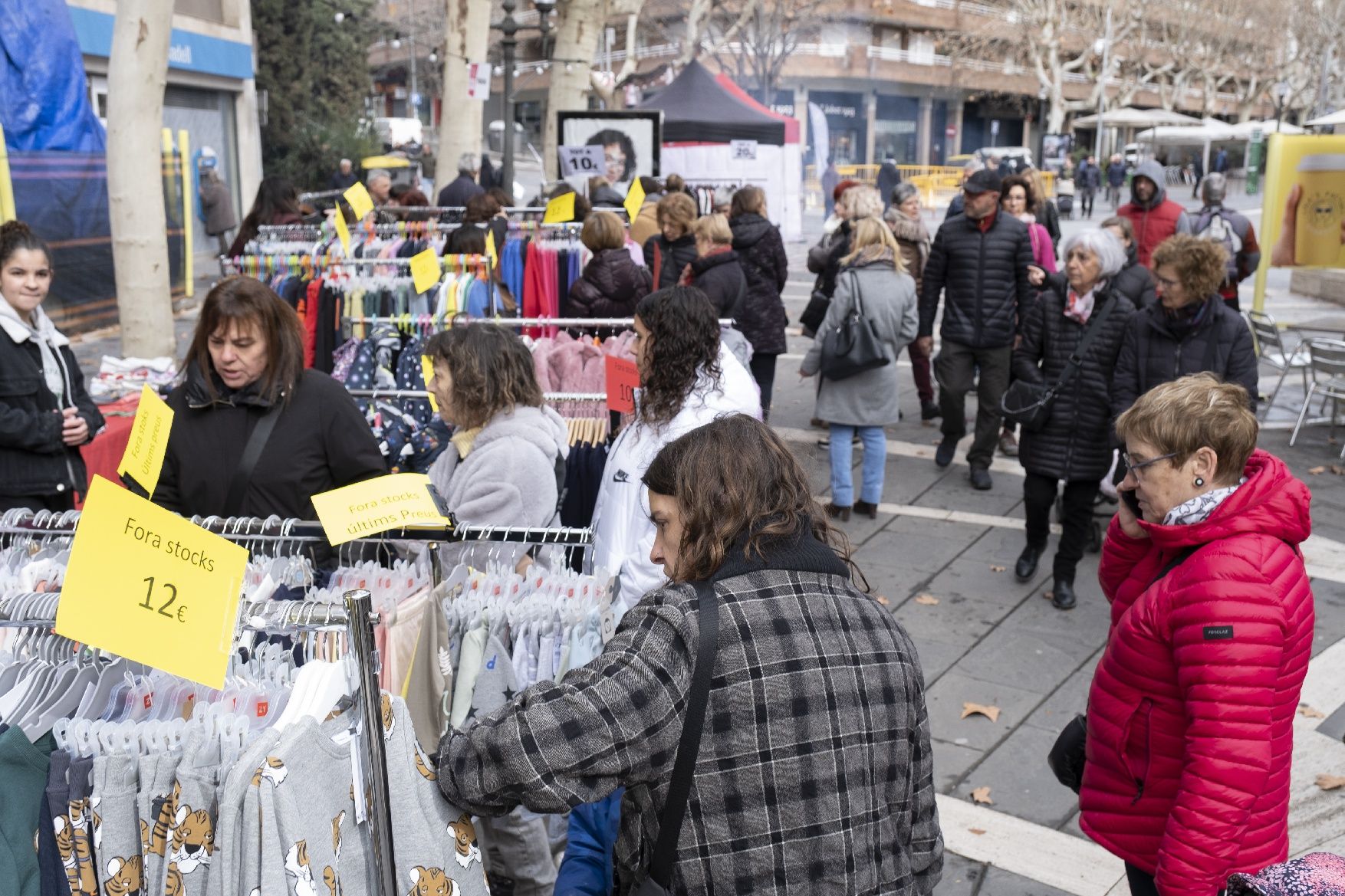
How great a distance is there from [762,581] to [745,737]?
25 centimetres

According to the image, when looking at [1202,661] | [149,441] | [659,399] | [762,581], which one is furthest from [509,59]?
[762,581]

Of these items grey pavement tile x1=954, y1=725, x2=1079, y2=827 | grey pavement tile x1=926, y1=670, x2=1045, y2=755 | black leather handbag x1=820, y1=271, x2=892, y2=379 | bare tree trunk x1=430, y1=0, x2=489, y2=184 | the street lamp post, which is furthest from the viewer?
the street lamp post

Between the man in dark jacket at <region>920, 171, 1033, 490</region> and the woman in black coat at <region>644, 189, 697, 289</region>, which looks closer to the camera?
the man in dark jacket at <region>920, 171, 1033, 490</region>

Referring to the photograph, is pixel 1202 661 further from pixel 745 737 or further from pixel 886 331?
pixel 886 331

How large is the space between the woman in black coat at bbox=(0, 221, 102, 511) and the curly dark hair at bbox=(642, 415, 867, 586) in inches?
143

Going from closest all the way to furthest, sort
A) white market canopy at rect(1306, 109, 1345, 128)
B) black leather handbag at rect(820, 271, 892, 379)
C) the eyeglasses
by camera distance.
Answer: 1. the eyeglasses
2. black leather handbag at rect(820, 271, 892, 379)
3. white market canopy at rect(1306, 109, 1345, 128)

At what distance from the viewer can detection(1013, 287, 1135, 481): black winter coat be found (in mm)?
5570

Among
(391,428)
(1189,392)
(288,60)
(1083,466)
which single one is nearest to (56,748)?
(1189,392)

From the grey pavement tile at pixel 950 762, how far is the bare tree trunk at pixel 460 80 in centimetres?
1275

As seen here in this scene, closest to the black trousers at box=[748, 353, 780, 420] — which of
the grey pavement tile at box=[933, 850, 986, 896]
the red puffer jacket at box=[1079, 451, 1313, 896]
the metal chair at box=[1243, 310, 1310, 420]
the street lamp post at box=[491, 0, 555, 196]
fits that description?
the metal chair at box=[1243, 310, 1310, 420]

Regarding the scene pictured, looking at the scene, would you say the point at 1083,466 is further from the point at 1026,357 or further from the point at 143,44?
the point at 143,44

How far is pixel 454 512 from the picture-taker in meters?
3.68

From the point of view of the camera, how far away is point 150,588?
191 cm

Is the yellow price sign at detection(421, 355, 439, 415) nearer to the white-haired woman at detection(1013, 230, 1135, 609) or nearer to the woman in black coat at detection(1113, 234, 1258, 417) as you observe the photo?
the white-haired woman at detection(1013, 230, 1135, 609)
